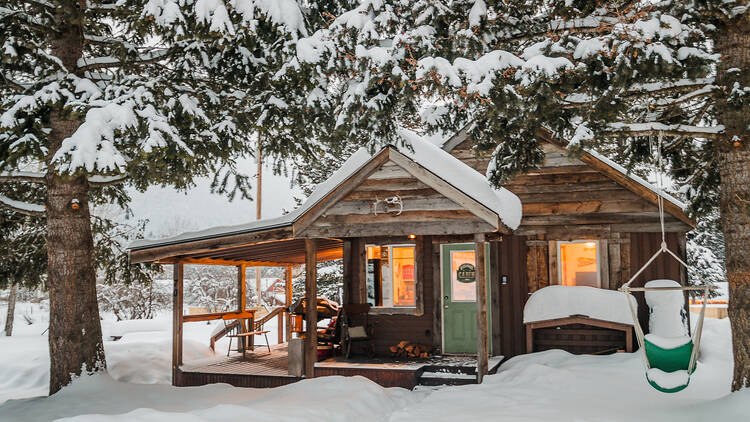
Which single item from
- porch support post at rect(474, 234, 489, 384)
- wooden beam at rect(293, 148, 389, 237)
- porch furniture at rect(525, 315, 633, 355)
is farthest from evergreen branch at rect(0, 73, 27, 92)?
porch furniture at rect(525, 315, 633, 355)

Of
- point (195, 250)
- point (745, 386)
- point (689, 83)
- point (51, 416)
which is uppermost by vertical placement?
point (689, 83)

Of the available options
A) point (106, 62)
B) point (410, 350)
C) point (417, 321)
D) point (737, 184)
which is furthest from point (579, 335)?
point (106, 62)

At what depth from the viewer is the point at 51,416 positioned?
7.41m

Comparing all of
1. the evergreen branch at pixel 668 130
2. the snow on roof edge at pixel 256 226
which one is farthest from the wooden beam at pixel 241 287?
the evergreen branch at pixel 668 130

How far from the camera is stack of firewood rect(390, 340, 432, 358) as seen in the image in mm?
10648

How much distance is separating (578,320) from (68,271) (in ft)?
27.5

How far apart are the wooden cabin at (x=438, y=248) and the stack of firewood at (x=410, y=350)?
164 mm

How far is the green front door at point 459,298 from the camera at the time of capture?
432 inches

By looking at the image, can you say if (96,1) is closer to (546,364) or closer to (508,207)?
(508,207)

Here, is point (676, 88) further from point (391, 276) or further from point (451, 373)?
point (391, 276)

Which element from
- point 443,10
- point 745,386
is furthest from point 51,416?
point 745,386

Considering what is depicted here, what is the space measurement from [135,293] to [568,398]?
71.3 ft

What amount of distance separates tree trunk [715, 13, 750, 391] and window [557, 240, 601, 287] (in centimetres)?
463

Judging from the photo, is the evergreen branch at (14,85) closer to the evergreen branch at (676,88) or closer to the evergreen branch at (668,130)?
the evergreen branch at (676,88)
